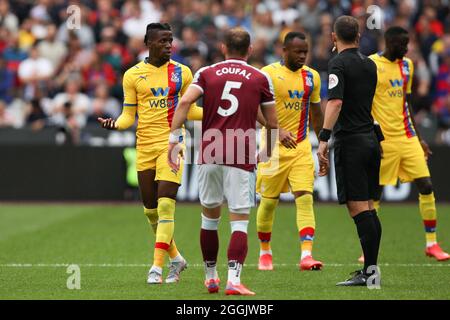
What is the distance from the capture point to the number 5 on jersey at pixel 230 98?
9547mm

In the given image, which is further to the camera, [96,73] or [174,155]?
[96,73]

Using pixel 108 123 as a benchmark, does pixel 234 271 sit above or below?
below

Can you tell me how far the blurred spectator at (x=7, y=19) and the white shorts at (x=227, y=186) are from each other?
53.2 feet

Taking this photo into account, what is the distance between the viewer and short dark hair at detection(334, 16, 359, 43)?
1042 cm

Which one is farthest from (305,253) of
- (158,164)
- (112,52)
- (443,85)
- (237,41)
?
(112,52)

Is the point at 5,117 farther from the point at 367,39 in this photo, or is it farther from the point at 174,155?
the point at 174,155

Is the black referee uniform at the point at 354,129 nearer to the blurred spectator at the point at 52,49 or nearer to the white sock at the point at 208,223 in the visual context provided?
the white sock at the point at 208,223

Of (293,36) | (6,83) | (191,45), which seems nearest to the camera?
(293,36)

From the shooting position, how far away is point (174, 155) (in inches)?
397

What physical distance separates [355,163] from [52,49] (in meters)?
14.9

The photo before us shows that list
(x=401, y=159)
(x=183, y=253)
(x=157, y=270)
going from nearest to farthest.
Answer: (x=157, y=270)
(x=401, y=159)
(x=183, y=253)

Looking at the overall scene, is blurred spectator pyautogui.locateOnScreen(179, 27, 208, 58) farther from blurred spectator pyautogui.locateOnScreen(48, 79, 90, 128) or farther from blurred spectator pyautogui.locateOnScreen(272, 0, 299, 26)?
blurred spectator pyautogui.locateOnScreen(48, 79, 90, 128)
